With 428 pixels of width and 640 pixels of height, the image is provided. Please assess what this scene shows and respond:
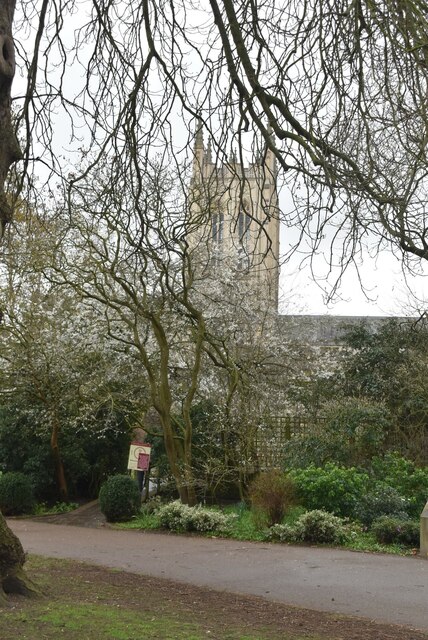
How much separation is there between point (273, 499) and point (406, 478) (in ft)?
8.29

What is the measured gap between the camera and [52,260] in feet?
50.4

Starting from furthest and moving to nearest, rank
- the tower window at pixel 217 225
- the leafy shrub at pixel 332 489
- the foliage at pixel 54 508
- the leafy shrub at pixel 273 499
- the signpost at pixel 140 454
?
the foliage at pixel 54 508
the signpost at pixel 140 454
the leafy shrub at pixel 332 489
the leafy shrub at pixel 273 499
the tower window at pixel 217 225

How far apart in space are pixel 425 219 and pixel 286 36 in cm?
175

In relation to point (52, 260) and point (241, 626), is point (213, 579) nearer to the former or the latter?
point (241, 626)

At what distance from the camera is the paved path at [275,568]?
8.06m

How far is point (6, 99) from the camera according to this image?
586 centimetres

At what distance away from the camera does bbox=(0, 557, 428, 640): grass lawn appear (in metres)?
6.05

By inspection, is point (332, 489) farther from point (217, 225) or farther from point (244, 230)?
point (244, 230)

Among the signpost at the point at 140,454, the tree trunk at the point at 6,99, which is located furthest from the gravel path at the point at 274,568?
the tree trunk at the point at 6,99

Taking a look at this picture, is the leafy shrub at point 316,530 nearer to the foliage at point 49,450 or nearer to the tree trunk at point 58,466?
the foliage at point 49,450

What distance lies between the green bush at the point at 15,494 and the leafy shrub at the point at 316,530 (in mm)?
7436

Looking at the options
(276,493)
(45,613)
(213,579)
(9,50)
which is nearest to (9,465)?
(276,493)

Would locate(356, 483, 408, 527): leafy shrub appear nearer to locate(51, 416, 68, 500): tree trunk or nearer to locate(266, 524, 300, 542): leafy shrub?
locate(266, 524, 300, 542): leafy shrub

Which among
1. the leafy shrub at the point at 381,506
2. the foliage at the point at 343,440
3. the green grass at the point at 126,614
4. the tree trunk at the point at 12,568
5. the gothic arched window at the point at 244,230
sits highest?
the gothic arched window at the point at 244,230
